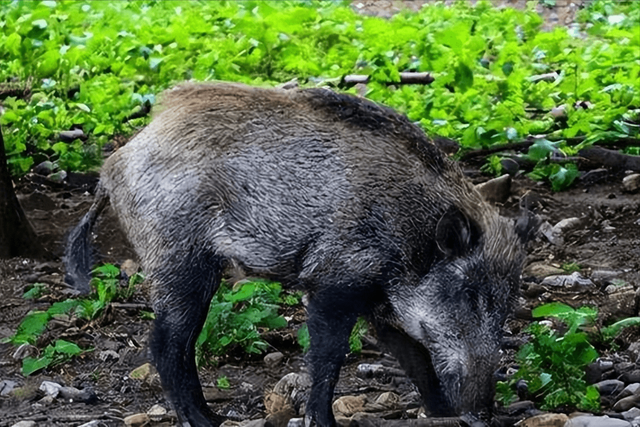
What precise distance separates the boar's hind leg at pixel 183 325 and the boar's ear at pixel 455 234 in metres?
0.78

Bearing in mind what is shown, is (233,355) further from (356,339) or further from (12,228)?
(12,228)

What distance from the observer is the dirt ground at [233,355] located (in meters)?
4.63

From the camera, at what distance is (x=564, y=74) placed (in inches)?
325

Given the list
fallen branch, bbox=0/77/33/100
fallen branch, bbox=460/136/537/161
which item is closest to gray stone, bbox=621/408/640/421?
fallen branch, bbox=460/136/537/161

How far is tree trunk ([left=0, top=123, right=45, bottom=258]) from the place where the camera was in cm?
606

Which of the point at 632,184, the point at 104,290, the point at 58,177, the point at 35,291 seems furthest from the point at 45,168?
the point at 632,184

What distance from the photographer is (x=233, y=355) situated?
16.6 feet

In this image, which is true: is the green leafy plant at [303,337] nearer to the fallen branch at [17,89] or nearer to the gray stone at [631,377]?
the gray stone at [631,377]

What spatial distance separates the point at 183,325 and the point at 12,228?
2186 millimetres

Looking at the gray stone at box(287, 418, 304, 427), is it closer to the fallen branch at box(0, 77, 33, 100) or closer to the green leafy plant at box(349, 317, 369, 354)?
the green leafy plant at box(349, 317, 369, 354)

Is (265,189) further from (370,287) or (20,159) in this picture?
(20,159)

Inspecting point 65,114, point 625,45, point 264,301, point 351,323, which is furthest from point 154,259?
point 625,45

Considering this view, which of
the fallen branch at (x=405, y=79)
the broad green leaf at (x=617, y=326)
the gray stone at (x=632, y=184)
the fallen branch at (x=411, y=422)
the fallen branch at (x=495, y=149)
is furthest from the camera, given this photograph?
the fallen branch at (x=405, y=79)

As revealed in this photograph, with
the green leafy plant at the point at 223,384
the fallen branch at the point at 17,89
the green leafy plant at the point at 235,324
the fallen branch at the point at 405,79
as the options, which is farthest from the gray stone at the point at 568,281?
the fallen branch at the point at 17,89
